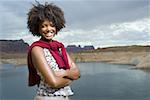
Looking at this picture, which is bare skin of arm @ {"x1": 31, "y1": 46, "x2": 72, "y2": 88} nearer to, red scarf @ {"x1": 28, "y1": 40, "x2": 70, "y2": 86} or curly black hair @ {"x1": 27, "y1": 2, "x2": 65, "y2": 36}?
red scarf @ {"x1": 28, "y1": 40, "x2": 70, "y2": 86}

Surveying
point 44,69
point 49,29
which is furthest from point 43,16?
point 44,69

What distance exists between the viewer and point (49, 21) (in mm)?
2043

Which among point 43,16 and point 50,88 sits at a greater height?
point 43,16

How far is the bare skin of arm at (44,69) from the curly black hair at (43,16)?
8.4 inches

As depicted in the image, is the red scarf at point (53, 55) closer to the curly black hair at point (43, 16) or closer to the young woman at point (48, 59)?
the young woman at point (48, 59)

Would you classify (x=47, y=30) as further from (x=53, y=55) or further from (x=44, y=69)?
(x=44, y=69)

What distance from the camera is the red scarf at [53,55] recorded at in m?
1.97

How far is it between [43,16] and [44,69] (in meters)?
0.36

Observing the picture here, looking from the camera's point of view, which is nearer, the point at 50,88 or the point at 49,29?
the point at 50,88

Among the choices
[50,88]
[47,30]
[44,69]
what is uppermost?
[47,30]

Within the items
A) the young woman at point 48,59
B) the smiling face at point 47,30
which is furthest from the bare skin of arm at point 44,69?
the smiling face at point 47,30

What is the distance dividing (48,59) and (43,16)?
28cm

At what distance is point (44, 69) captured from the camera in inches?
73.8

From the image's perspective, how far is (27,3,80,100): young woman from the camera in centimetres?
189
